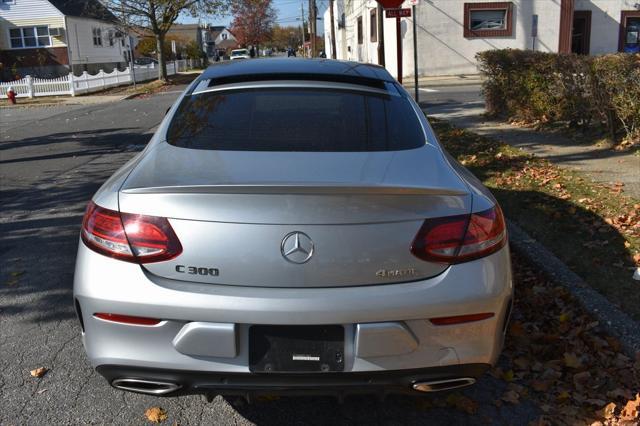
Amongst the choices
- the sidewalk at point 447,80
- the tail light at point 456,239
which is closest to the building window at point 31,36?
the sidewalk at point 447,80

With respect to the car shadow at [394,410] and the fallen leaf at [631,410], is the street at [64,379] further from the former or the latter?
the fallen leaf at [631,410]

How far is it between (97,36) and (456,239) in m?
49.1

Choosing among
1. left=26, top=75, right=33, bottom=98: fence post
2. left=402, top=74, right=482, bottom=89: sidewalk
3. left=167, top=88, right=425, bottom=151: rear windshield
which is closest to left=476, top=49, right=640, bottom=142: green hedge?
left=167, top=88, right=425, bottom=151: rear windshield

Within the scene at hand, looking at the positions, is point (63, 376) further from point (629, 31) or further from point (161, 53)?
point (161, 53)

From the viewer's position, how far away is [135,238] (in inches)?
98.8

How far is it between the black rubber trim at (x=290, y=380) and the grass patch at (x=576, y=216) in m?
2.10

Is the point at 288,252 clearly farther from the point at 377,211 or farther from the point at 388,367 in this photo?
the point at 388,367

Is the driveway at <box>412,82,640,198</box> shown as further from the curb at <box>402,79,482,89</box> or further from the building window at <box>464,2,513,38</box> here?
the building window at <box>464,2,513,38</box>

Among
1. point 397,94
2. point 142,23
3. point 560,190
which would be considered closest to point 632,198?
point 560,190

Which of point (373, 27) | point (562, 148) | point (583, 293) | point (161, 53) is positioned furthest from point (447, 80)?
point (583, 293)

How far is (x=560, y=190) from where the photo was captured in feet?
21.7

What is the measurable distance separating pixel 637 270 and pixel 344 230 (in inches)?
118

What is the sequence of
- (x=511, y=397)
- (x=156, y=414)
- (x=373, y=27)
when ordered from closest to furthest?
(x=156, y=414)
(x=511, y=397)
(x=373, y=27)

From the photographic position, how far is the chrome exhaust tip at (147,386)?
8.38ft
